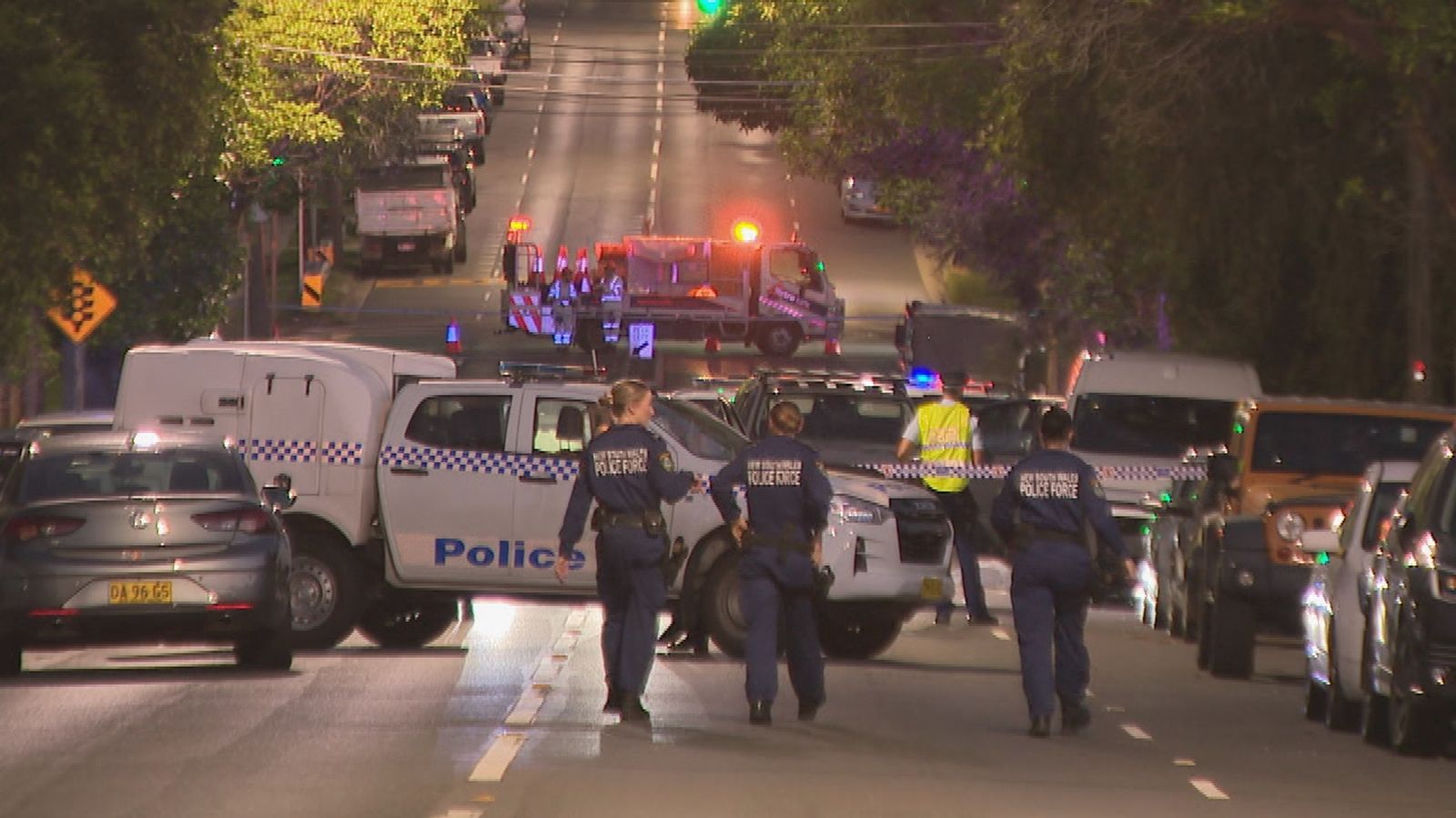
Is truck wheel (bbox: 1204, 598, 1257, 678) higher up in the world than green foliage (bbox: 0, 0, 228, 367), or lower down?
lower down

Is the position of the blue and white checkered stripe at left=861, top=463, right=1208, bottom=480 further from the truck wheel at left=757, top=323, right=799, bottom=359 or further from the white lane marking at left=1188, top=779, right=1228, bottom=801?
the truck wheel at left=757, top=323, right=799, bottom=359

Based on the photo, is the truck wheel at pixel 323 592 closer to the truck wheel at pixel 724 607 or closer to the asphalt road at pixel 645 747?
the asphalt road at pixel 645 747

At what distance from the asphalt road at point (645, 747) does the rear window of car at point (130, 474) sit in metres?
1.13

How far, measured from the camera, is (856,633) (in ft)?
68.1

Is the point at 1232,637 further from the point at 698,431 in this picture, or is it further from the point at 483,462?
the point at 483,462

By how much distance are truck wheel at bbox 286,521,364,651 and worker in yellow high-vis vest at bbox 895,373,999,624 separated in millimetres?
4706

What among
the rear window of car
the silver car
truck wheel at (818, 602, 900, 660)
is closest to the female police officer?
the silver car

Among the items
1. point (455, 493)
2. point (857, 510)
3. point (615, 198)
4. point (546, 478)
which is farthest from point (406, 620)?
point (615, 198)

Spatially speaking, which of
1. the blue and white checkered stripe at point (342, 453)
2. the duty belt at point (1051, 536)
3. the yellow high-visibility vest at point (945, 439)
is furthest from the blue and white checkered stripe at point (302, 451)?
the duty belt at point (1051, 536)

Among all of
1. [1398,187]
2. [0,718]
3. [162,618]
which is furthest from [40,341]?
[0,718]

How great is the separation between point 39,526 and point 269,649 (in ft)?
5.27

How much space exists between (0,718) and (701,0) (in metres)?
28.8

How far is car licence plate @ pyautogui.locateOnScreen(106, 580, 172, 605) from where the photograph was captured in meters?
18.0

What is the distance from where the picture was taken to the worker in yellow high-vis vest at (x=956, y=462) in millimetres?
23062
